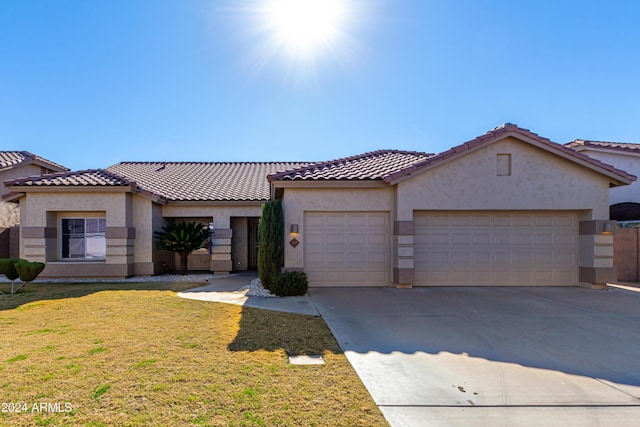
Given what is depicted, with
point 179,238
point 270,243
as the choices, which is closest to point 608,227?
point 270,243

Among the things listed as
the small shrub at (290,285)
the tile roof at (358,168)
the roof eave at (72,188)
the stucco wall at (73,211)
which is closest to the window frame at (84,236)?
the stucco wall at (73,211)

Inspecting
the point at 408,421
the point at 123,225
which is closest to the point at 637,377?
the point at 408,421

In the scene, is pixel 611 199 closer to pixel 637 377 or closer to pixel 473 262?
pixel 473 262

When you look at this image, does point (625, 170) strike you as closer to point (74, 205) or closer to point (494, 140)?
point (494, 140)

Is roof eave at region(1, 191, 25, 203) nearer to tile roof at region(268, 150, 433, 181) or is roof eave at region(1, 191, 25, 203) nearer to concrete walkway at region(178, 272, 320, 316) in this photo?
concrete walkway at region(178, 272, 320, 316)

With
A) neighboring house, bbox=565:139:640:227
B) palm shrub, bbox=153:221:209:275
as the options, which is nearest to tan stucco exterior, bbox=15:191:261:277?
palm shrub, bbox=153:221:209:275

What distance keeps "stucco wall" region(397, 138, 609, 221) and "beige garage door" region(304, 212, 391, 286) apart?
1.50 metres

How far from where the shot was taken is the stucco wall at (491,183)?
37.1ft

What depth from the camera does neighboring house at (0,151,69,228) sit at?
694 inches

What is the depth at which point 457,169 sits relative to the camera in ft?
37.2

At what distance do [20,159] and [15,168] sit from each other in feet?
3.44

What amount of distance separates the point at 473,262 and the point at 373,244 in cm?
350

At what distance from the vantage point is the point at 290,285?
10.0m

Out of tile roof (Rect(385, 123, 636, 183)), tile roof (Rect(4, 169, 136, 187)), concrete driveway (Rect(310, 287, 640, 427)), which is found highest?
tile roof (Rect(385, 123, 636, 183))
